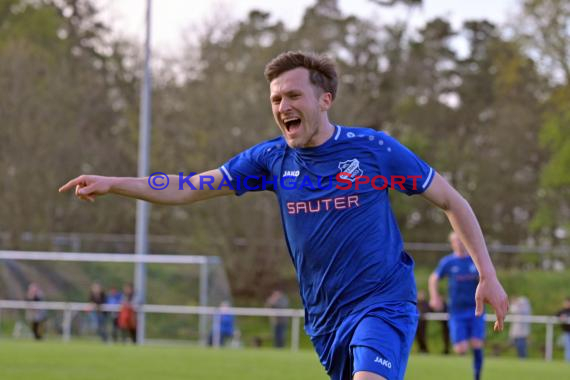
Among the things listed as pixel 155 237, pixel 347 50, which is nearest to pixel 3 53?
pixel 155 237

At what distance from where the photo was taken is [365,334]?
571 centimetres

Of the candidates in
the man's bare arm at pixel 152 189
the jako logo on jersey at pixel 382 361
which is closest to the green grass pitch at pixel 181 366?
the man's bare arm at pixel 152 189

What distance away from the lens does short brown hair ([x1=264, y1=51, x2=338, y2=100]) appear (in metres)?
5.92

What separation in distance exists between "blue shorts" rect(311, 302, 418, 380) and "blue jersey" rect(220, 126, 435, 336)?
2.2 inches

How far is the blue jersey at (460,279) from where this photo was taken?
15.4 metres

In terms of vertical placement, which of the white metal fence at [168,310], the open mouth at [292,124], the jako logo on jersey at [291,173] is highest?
the open mouth at [292,124]

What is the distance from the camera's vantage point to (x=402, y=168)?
5918 millimetres

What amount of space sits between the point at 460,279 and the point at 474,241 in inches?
395

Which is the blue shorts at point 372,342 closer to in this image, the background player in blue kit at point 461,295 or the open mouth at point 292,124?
the open mouth at point 292,124

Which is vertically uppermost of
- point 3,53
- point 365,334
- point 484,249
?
point 3,53

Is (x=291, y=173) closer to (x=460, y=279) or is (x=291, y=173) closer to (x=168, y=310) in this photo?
(x=460, y=279)

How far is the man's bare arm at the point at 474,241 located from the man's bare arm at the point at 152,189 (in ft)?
3.91

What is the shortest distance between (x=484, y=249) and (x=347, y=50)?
146ft

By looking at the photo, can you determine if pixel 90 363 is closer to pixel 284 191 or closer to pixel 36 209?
pixel 284 191
